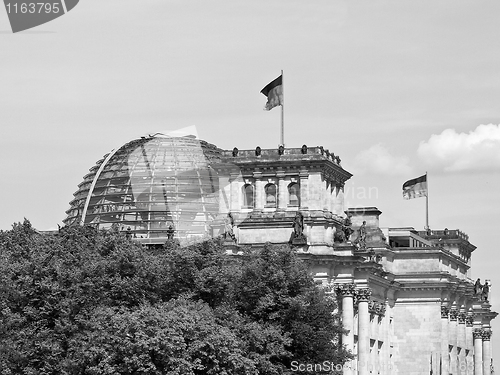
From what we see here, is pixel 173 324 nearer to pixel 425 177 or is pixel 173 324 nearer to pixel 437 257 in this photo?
pixel 437 257

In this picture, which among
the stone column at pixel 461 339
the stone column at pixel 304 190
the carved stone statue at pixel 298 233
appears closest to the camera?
the carved stone statue at pixel 298 233

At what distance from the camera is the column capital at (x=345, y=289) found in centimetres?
15262

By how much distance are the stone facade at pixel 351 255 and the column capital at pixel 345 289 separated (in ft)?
0.32

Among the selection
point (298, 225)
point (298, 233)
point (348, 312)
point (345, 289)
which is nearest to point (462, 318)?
point (348, 312)

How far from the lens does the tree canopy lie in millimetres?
106312

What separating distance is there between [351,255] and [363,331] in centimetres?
1064

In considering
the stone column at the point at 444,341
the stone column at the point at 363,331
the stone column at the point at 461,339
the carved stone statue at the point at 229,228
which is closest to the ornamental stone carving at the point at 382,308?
the stone column at the point at 444,341

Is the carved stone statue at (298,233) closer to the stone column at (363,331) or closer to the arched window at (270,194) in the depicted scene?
the arched window at (270,194)

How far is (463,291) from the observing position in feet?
629

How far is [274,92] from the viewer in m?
160

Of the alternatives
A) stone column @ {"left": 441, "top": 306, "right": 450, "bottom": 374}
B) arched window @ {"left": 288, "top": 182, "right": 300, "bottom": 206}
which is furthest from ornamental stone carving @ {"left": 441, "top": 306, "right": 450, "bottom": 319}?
arched window @ {"left": 288, "top": 182, "right": 300, "bottom": 206}

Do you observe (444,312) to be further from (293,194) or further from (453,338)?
(293,194)

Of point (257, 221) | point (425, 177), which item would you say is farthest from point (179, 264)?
point (425, 177)

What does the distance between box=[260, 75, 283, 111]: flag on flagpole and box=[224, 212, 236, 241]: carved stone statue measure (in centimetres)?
1278
